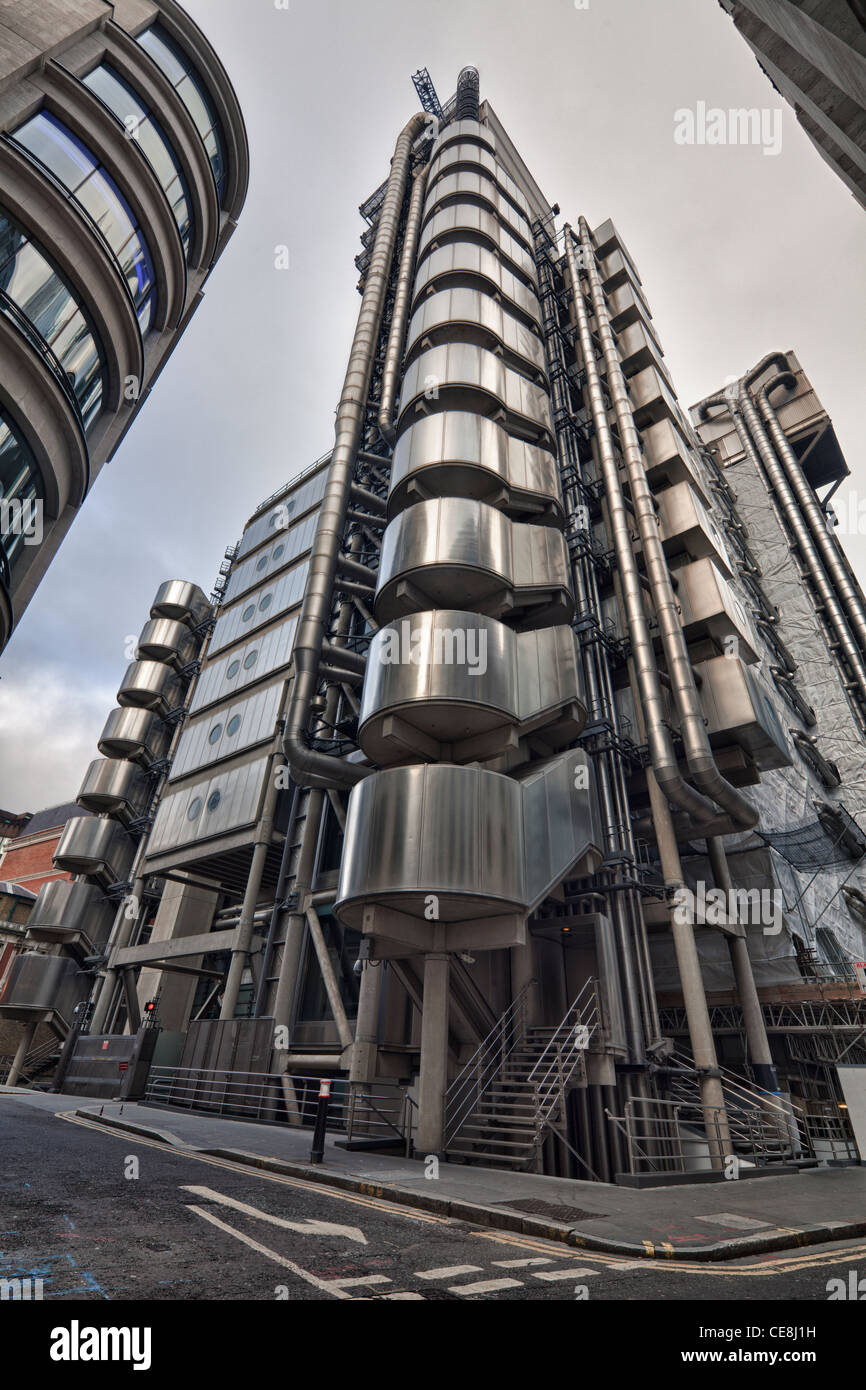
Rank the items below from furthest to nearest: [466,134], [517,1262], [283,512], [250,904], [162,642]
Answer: [162,642] → [283,512] → [466,134] → [250,904] → [517,1262]

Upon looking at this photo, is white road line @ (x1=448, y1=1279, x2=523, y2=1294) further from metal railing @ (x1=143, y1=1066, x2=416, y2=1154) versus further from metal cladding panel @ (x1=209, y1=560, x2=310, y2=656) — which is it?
metal cladding panel @ (x1=209, y1=560, x2=310, y2=656)

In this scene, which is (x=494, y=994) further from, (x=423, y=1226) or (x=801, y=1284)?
(x=801, y=1284)

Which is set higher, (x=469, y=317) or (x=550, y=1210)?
(x=469, y=317)

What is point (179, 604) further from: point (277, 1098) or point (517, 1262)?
point (517, 1262)

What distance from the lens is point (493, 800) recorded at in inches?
614

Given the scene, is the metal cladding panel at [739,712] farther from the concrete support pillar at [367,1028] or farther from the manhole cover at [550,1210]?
the manhole cover at [550,1210]

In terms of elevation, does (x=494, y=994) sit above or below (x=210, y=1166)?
above

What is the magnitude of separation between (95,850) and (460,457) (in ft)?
125

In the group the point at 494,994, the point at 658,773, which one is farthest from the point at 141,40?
the point at 494,994

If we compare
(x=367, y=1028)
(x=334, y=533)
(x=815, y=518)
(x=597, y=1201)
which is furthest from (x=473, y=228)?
(x=815, y=518)

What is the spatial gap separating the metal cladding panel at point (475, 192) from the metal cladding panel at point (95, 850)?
4253cm

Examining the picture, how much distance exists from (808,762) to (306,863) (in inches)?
1269

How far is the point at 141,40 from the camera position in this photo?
14.9 metres

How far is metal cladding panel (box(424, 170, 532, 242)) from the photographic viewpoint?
32.4 m
